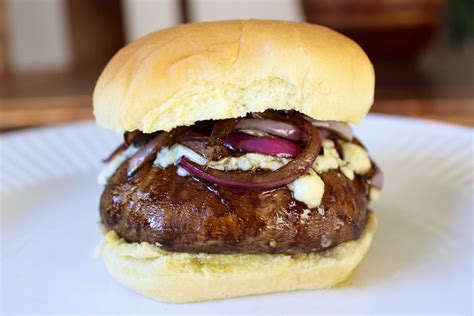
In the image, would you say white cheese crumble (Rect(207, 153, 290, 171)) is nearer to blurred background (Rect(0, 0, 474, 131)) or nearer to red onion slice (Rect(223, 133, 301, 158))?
red onion slice (Rect(223, 133, 301, 158))

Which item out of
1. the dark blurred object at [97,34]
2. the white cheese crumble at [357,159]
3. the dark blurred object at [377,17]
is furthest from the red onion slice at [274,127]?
the dark blurred object at [97,34]

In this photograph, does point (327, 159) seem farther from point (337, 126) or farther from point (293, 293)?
point (293, 293)

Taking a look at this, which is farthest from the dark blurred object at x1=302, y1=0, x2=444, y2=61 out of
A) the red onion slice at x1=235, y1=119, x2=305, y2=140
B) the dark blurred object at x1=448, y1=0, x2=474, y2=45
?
the red onion slice at x1=235, y1=119, x2=305, y2=140

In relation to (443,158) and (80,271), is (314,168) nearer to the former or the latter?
(80,271)

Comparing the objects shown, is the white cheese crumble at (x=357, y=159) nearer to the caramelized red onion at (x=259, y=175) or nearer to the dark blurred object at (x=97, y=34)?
the caramelized red onion at (x=259, y=175)

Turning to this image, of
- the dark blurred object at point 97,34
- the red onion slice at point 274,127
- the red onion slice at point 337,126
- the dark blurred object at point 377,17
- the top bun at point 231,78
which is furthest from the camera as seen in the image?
the dark blurred object at point 97,34

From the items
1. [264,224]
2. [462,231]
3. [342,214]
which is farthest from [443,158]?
[264,224]
